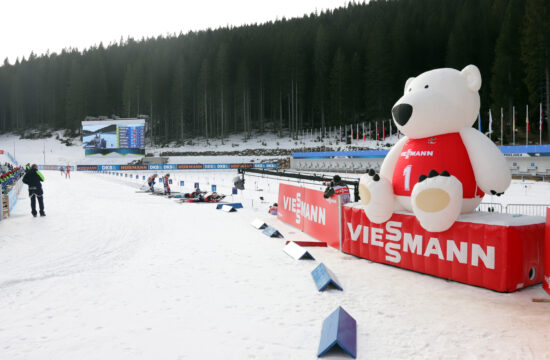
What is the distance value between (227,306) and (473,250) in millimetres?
4076

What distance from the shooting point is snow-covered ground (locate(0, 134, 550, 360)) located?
4035mm

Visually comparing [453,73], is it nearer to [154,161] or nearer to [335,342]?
[335,342]

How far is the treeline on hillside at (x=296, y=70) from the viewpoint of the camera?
4728cm

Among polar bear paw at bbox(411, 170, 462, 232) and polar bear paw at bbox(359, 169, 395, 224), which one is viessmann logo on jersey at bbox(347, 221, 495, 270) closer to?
polar bear paw at bbox(359, 169, 395, 224)

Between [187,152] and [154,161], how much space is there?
6523mm

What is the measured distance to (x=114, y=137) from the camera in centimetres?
6341

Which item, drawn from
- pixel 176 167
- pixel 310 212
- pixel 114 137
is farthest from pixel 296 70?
pixel 310 212

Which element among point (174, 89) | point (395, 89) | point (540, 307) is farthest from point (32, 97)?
point (540, 307)

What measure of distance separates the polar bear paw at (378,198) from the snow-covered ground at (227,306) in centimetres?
103

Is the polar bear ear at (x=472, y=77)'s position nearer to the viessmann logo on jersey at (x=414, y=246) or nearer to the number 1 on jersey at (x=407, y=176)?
the number 1 on jersey at (x=407, y=176)

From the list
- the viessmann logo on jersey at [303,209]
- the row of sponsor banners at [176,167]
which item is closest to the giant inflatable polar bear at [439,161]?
the viessmann logo on jersey at [303,209]

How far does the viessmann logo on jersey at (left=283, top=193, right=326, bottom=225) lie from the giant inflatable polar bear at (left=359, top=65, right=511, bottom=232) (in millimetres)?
2454

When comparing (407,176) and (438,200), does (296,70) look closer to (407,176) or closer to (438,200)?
(407,176)

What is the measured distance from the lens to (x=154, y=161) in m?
62.4
